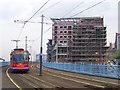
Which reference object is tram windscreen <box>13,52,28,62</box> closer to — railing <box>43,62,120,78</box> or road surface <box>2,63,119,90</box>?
railing <box>43,62,120,78</box>

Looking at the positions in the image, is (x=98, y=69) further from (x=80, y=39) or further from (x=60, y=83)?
(x=80, y=39)

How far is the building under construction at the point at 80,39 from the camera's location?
150m

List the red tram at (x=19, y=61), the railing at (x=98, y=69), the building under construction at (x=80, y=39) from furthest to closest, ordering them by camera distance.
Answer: the building under construction at (x=80, y=39) < the red tram at (x=19, y=61) < the railing at (x=98, y=69)

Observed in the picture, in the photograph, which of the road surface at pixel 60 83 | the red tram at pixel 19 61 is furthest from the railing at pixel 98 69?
the red tram at pixel 19 61

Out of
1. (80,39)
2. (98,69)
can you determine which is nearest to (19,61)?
(98,69)

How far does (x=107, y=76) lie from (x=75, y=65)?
16.4 m

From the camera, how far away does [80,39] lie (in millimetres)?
154125

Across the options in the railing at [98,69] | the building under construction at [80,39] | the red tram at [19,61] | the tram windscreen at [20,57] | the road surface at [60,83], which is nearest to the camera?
the road surface at [60,83]

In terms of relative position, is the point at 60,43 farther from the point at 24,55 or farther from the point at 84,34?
the point at 24,55

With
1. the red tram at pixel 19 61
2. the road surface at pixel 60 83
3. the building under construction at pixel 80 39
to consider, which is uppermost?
the building under construction at pixel 80 39

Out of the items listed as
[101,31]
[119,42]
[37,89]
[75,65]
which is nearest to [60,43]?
[101,31]

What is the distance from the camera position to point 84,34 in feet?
506

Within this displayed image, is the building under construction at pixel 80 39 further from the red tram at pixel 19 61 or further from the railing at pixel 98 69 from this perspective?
the red tram at pixel 19 61

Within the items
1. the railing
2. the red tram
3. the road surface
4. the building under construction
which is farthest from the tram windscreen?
the building under construction
